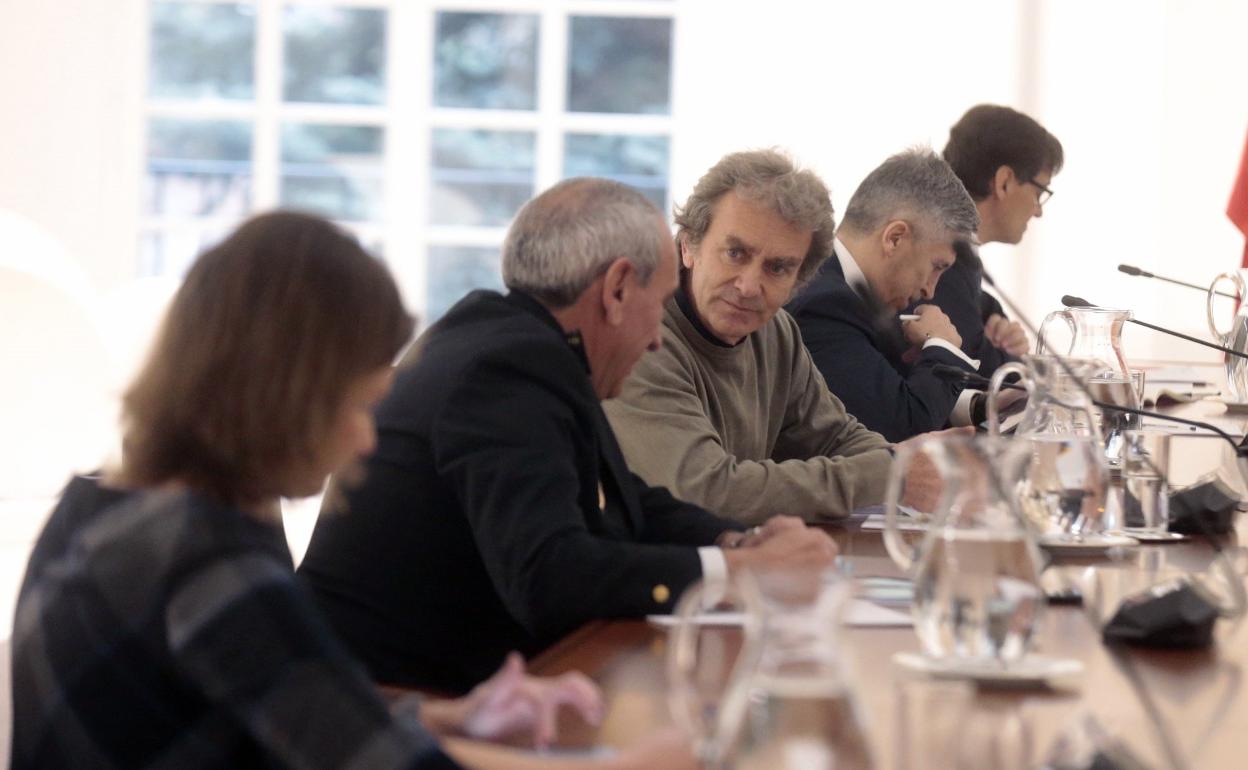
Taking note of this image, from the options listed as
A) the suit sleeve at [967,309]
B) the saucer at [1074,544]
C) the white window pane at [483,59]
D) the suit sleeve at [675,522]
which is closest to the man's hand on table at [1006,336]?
the suit sleeve at [967,309]

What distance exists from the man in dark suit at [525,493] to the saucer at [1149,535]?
0.43 meters

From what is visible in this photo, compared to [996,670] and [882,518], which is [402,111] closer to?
[882,518]

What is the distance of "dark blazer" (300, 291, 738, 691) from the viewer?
5.60 ft

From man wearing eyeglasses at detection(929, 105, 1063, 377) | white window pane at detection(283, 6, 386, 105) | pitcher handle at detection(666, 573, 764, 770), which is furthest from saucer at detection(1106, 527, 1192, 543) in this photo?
white window pane at detection(283, 6, 386, 105)

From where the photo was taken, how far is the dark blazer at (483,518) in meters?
1.71

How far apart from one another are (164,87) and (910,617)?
6.98 m

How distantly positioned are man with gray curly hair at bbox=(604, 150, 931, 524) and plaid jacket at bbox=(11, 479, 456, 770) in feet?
4.74

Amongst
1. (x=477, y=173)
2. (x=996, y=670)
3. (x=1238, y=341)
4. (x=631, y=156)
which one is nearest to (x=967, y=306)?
(x=1238, y=341)

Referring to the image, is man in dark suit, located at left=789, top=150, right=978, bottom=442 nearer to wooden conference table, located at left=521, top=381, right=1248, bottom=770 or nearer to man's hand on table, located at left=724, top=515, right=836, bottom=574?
man's hand on table, located at left=724, top=515, right=836, bottom=574

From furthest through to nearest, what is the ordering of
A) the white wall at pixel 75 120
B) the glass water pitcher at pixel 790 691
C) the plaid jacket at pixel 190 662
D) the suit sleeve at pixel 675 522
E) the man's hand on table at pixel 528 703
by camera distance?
the white wall at pixel 75 120 < the suit sleeve at pixel 675 522 < the man's hand on table at pixel 528 703 < the plaid jacket at pixel 190 662 < the glass water pitcher at pixel 790 691

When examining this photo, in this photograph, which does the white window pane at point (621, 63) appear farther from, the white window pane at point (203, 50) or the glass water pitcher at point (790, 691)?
the glass water pitcher at point (790, 691)

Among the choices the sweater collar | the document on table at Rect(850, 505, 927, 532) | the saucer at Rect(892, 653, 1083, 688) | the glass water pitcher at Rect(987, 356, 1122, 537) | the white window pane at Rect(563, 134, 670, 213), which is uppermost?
the white window pane at Rect(563, 134, 670, 213)

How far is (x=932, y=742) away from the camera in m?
1.07

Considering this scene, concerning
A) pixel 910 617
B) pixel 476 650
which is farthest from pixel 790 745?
pixel 476 650
